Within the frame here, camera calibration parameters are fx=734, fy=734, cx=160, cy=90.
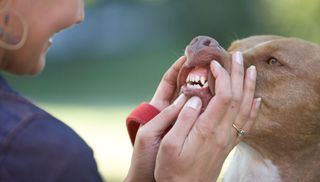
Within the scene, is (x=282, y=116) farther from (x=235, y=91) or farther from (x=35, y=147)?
(x=35, y=147)

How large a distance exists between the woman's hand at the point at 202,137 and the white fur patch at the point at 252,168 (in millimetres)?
786

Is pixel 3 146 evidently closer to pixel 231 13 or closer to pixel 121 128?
pixel 121 128

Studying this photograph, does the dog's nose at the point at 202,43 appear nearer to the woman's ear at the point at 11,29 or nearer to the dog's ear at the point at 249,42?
the dog's ear at the point at 249,42

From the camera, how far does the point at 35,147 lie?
6.29 ft

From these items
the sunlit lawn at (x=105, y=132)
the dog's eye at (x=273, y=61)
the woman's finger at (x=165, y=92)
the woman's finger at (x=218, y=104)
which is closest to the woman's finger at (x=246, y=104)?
the woman's finger at (x=218, y=104)

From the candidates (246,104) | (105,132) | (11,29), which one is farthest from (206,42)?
(105,132)

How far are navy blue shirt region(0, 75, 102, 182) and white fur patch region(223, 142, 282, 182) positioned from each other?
5.50 ft

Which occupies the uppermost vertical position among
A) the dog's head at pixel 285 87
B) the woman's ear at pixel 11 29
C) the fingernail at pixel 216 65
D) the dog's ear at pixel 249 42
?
the woman's ear at pixel 11 29

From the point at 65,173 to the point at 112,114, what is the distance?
924 centimetres

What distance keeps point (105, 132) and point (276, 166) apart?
611cm

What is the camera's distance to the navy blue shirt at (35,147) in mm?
1897

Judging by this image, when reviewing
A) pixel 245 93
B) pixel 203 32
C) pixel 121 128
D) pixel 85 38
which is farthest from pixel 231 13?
pixel 245 93

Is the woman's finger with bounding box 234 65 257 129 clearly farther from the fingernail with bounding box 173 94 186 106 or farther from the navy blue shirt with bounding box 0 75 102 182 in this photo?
the navy blue shirt with bounding box 0 75 102 182

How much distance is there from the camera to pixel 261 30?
52.1ft
